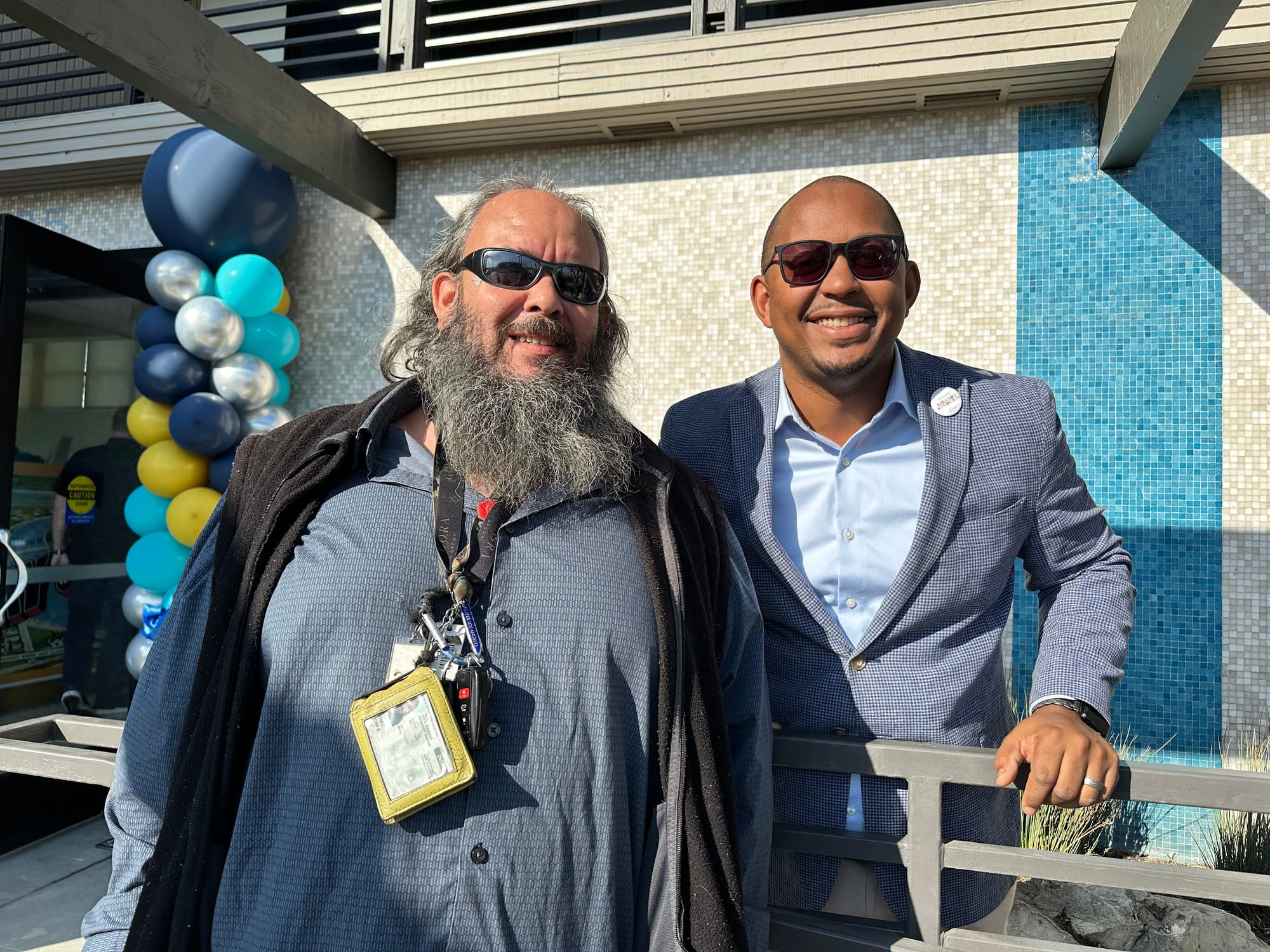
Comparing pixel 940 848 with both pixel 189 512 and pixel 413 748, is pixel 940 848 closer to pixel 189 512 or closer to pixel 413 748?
pixel 413 748

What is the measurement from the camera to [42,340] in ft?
15.5

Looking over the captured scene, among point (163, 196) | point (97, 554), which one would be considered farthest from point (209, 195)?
point (97, 554)

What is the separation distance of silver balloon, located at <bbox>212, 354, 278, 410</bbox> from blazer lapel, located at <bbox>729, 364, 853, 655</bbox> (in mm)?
3419

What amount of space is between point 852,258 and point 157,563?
13.3 feet

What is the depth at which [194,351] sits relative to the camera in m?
4.61

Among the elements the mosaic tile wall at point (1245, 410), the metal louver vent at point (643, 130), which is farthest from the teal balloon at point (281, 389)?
the mosaic tile wall at point (1245, 410)

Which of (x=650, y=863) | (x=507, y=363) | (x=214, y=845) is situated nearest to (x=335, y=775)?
(x=214, y=845)

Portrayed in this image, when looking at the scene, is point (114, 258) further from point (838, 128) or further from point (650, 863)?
point (650, 863)

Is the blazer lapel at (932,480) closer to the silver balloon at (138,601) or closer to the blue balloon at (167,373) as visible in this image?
the blue balloon at (167,373)

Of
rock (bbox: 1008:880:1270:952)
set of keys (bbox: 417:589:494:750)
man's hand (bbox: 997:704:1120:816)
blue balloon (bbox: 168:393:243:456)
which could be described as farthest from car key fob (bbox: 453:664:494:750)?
blue balloon (bbox: 168:393:243:456)

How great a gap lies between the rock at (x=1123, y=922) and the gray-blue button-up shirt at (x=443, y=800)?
2.98 metres

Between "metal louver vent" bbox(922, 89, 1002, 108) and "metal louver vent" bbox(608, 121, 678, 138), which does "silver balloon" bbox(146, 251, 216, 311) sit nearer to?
"metal louver vent" bbox(608, 121, 678, 138)

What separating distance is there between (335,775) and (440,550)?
0.38 meters

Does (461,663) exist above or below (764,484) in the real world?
below
